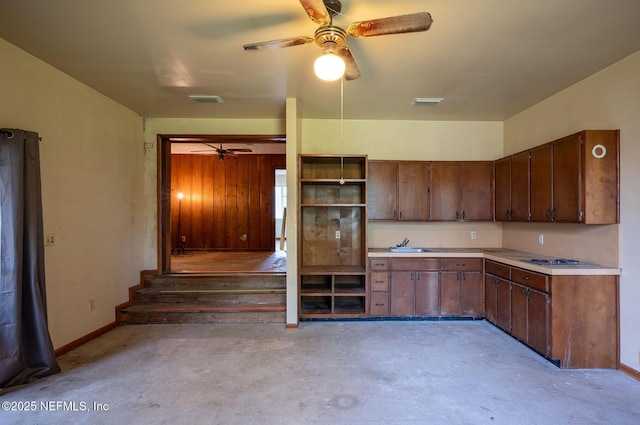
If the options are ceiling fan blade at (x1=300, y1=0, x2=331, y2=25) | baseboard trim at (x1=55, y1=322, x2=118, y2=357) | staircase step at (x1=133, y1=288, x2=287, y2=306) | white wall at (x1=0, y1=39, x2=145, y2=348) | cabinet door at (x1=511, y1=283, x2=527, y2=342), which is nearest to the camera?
ceiling fan blade at (x1=300, y1=0, x2=331, y2=25)

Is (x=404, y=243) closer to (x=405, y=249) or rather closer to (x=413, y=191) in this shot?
(x=405, y=249)

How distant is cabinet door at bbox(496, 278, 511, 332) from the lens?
11.6ft

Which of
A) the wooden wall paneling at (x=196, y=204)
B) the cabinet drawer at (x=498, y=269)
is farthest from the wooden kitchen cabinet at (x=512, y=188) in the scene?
the wooden wall paneling at (x=196, y=204)

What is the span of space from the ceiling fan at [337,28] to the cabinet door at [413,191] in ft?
7.76

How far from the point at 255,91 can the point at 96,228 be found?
2458 mm

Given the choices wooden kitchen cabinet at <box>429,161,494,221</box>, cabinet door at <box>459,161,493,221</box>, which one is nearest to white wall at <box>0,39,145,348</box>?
wooden kitchen cabinet at <box>429,161,494,221</box>

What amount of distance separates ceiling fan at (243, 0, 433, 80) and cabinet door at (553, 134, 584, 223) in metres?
2.22

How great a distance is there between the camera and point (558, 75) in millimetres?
3098

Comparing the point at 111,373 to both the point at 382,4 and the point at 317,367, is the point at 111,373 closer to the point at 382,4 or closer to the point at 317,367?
the point at 317,367

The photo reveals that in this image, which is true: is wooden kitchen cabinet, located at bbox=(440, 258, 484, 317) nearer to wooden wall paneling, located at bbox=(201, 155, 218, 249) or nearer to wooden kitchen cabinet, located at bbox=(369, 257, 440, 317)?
wooden kitchen cabinet, located at bbox=(369, 257, 440, 317)

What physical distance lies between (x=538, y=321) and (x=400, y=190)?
2160mm

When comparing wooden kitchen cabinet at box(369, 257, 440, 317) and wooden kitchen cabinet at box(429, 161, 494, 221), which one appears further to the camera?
wooden kitchen cabinet at box(429, 161, 494, 221)

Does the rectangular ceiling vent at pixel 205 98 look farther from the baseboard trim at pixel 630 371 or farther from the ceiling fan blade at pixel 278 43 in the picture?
the baseboard trim at pixel 630 371

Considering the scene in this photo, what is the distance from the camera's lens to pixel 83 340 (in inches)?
133
